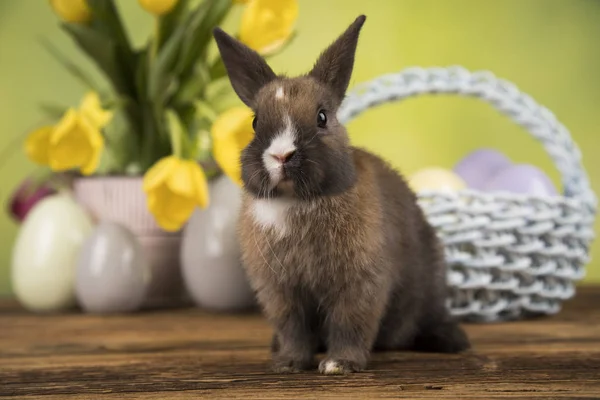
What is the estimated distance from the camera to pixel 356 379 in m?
0.77

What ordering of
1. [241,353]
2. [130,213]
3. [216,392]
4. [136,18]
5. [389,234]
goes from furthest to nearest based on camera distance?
1. [136,18]
2. [130,213]
3. [241,353]
4. [389,234]
5. [216,392]

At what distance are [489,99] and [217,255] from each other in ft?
1.85

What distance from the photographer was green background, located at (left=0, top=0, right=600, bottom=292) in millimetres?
1803

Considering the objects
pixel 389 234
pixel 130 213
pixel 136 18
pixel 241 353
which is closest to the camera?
pixel 389 234

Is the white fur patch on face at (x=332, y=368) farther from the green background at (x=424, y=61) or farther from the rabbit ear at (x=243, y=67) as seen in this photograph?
the green background at (x=424, y=61)

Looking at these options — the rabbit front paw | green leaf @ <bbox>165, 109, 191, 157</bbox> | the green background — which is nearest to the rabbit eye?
the rabbit front paw

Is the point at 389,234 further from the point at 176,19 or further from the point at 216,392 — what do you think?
the point at 176,19

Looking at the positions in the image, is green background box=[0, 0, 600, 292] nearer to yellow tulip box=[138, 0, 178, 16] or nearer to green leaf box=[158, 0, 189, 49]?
green leaf box=[158, 0, 189, 49]

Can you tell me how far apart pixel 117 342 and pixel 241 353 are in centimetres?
22

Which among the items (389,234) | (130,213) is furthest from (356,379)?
(130,213)

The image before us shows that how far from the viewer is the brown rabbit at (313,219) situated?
2.48ft

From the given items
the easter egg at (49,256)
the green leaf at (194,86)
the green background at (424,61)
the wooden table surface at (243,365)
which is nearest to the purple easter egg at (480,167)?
the wooden table surface at (243,365)

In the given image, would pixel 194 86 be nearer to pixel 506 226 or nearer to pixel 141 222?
pixel 141 222

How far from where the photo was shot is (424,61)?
1.83 m
